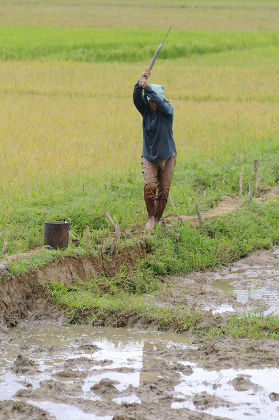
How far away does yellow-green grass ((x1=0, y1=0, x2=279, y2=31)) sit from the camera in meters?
33.3

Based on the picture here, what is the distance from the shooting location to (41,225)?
793 centimetres

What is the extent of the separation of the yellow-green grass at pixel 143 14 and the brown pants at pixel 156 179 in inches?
977

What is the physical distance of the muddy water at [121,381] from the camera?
445 centimetres

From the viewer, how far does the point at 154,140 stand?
7680 mm

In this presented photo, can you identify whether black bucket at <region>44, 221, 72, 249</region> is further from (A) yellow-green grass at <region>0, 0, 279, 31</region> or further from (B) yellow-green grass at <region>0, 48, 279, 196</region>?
(A) yellow-green grass at <region>0, 0, 279, 31</region>

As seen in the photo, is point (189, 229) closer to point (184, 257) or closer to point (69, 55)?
point (184, 257)

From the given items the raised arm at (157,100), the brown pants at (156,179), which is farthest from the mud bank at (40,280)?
the raised arm at (157,100)

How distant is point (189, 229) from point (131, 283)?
132 cm

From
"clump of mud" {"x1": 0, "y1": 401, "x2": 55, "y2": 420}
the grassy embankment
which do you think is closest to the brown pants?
the grassy embankment

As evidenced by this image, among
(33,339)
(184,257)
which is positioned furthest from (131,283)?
(33,339)

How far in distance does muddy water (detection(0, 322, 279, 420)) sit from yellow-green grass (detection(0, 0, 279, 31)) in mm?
27436

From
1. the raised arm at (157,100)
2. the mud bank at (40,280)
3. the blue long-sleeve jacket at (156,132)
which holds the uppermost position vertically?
the raised arm at (157,100)

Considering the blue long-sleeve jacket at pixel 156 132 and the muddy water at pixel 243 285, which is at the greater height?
the blue long-sleeve jacket at pixel 156 132

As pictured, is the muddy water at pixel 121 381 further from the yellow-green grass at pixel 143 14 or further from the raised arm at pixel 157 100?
the yellow-green grass at pixel 143 14
